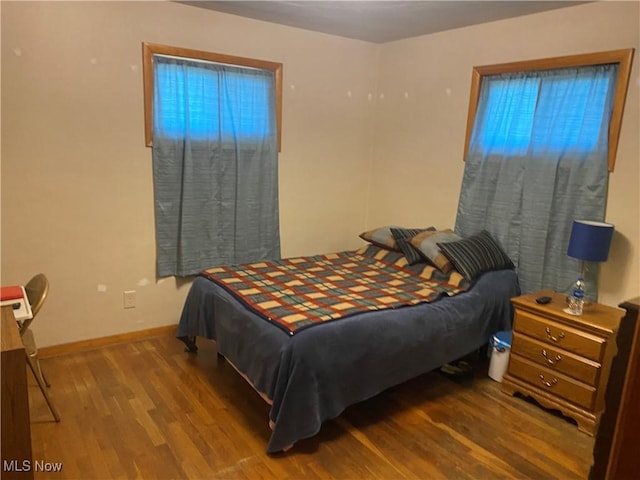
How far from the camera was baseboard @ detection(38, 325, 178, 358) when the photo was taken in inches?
125

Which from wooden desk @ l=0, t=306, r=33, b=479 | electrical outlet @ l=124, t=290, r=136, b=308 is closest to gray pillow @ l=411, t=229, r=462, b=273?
electrical outlet @ l=124, t=290, r=136, b=308

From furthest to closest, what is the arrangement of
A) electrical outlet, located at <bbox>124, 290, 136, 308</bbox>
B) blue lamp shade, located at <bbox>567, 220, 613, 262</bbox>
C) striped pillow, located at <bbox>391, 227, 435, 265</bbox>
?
striped pillow, located at <bbox>391, 227, 435, 265</bbox>
electrical outlet, located at <bbox>124, 290, 136, 308</bbox>
blue lamp shade, located at <bbox>567, 220, 613, 262</bbox>

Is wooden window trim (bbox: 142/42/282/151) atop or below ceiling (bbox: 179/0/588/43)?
below

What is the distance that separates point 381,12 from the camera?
328 cm

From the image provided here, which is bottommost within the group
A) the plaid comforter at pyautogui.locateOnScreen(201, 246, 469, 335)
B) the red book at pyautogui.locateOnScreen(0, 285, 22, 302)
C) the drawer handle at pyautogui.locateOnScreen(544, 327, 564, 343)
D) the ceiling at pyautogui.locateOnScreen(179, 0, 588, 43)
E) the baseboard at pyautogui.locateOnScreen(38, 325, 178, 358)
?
the baseboard at pyautogui.locateOnScreen(38, 325, 178, 358)

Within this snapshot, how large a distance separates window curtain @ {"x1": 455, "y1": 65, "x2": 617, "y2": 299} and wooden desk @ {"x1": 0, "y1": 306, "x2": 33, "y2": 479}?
3.03 meters

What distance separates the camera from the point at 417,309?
274 centimetres

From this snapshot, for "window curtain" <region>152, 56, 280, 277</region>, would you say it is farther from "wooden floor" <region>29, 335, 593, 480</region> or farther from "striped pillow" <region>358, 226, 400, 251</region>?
"wooden floor" <region>29, 335, 593, 480</region>

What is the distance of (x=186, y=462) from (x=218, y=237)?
6.05 ft

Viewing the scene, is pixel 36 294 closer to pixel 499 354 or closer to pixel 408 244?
pixel 408 244

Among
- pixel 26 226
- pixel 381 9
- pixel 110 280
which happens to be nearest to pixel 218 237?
pixel 110 280

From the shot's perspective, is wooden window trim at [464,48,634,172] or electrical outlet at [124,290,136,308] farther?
electrical outlet at [124,290,136,308]

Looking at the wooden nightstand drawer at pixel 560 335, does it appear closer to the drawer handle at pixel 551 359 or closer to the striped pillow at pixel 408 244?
the drawer handle at pixel 551 359

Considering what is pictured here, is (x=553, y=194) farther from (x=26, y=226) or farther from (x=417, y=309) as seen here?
(x=26, y=226)
